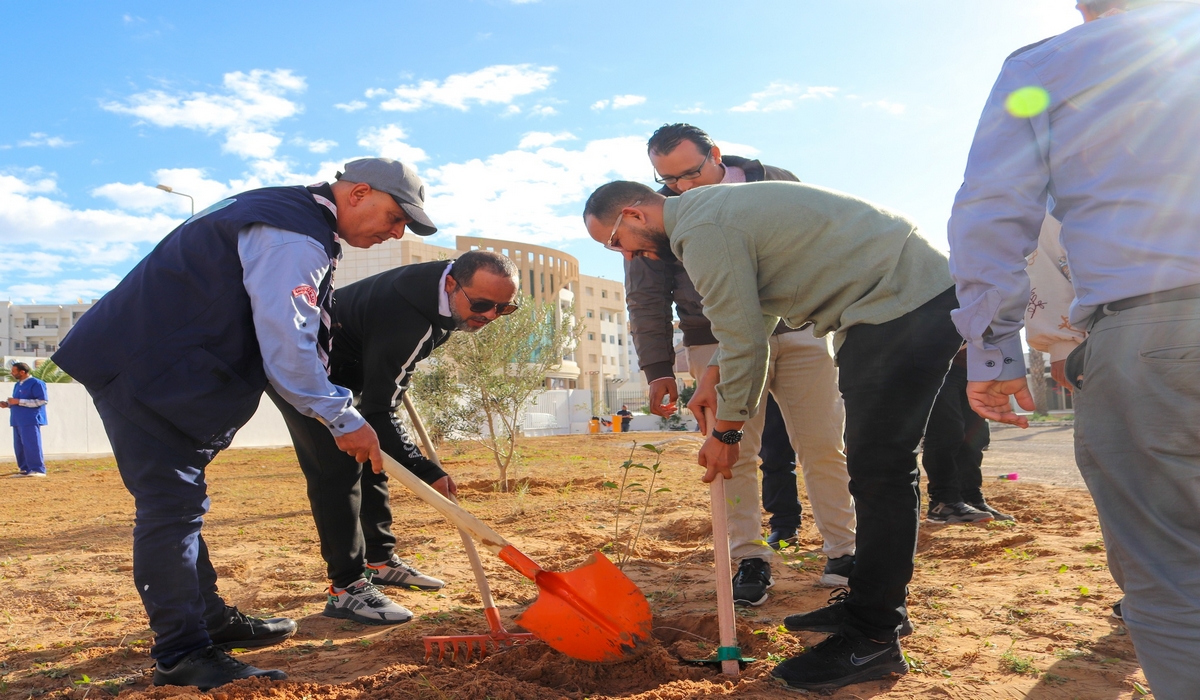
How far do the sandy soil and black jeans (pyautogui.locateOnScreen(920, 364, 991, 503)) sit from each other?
39cm

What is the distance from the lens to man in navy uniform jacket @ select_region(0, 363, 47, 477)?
12.2 metres

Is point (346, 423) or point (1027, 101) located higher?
point (1027, 101)

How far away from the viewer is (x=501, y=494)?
28.2ft

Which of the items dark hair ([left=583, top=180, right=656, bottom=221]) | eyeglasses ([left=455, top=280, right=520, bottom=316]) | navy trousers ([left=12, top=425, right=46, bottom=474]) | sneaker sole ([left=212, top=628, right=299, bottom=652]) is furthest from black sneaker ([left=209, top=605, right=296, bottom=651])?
navy trousers ([left=12, top=425, right=46, bottom=474])

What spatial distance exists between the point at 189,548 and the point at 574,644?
4.42 ft

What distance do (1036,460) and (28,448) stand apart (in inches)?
606

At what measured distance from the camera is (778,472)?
4.53 metres

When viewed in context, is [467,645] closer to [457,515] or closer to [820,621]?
[457,515]

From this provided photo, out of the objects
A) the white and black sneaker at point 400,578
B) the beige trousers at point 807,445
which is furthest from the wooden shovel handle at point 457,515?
the white and black sneaker at point 400,578

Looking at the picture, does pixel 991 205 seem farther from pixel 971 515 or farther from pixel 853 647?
pixel 971 515

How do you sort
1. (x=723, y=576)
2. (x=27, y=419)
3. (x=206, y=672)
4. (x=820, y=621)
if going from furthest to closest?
(x=27, y=419)
(x=820, y=621)
(x=723, y=576)
(x=206, y=672)

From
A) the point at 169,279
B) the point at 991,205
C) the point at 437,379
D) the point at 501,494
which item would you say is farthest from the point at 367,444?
the point at 437,379

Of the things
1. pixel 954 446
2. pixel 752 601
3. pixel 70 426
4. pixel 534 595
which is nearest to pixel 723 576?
pixel 752 601

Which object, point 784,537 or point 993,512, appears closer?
point 784,537
